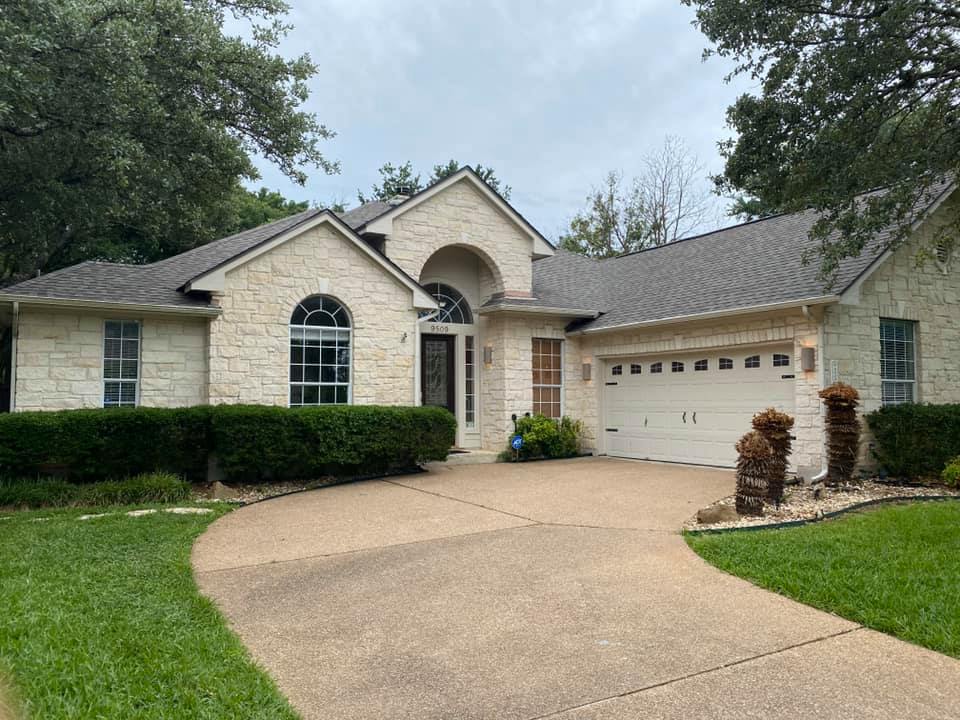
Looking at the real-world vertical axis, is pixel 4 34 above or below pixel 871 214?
above

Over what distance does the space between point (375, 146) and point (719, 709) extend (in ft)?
106

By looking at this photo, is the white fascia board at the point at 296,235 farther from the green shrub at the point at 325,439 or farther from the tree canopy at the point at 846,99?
the tree canopy at the point at 846,99

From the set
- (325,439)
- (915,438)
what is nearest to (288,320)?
(325,439)

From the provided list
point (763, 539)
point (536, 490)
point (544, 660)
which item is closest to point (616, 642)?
point (544, 660)

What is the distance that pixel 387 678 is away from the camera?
4016mm

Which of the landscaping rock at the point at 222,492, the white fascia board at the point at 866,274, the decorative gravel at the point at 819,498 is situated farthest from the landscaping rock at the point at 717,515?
the landscaping rock at the point at 222,492

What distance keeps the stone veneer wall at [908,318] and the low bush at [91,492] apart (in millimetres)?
10091

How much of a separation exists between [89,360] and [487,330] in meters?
7.82

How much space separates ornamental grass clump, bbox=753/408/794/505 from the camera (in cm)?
850

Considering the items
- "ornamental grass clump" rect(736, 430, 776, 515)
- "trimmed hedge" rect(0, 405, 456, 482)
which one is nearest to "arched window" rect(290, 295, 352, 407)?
"trimmed hedge" rect(0, 405, 456, 482)

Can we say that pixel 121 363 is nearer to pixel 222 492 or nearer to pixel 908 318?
pixel 222 492

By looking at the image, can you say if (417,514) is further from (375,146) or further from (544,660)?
→ (375,146)

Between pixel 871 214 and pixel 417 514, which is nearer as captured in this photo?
pixel 417 514

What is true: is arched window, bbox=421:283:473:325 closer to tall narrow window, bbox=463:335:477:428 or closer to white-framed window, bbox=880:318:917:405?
tall narrow window, bbox=463:335:477:428
